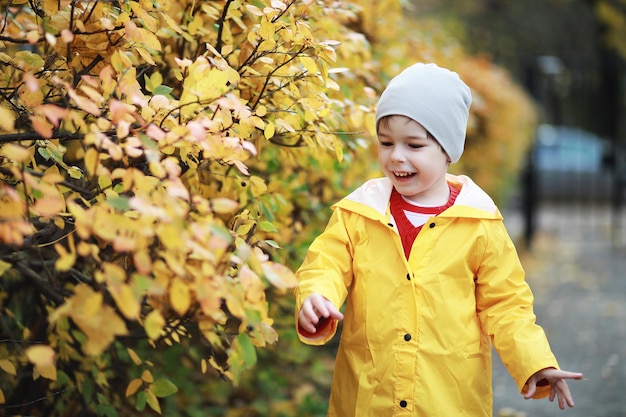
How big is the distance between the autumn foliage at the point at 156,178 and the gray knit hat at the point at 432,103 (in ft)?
0.66

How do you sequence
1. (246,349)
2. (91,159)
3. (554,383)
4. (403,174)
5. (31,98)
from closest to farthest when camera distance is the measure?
(91,159)
(246,349)
(31,98)
(554,383)
(403,174)

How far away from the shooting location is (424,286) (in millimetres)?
2193

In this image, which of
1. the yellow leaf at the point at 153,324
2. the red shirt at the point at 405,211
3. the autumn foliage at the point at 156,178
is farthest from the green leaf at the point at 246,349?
the red shirt at the point at 405,211

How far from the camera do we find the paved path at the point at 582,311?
4242 millimetres

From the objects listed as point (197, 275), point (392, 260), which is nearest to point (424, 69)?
point (392, 260)

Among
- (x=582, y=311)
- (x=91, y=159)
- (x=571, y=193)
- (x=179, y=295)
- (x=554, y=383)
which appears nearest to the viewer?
(x=179, y=295)

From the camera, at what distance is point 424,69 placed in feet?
7.48

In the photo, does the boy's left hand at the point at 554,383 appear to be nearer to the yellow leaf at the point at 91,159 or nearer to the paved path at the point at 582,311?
the yellow leaf at the point at 91,159

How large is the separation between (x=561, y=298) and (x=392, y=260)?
527cm

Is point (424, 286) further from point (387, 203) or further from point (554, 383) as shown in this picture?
point (554, 383)

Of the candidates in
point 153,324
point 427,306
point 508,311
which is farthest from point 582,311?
point 153,324

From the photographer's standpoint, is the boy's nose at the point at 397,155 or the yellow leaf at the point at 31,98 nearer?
the yellow leaf at the point at 31,98

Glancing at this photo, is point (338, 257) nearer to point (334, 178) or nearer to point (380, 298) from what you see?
point (380, 298)

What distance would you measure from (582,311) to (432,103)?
486 cm
